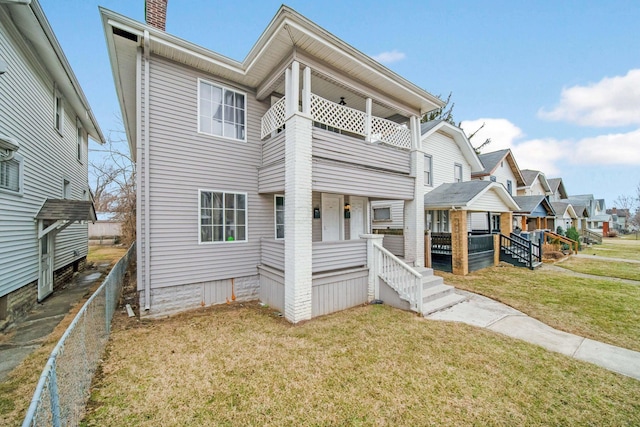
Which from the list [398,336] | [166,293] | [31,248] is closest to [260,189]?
[166,293]

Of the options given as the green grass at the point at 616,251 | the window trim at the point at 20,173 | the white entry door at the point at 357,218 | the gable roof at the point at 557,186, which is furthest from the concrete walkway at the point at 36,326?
the gable roof at the point at 557,186

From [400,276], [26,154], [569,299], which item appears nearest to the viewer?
[400,276]

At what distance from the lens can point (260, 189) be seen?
801 centimetres

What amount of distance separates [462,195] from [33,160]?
15710mm

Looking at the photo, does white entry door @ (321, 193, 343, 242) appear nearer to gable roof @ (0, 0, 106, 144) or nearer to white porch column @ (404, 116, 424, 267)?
white porch column @ (404, 116, 424, 267)

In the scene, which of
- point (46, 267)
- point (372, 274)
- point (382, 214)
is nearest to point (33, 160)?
point (46, 267)

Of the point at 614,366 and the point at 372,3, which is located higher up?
the point at 372,3

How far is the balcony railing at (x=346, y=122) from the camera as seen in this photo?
22.6 feet

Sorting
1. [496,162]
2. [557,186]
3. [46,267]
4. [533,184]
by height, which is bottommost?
[46,267]

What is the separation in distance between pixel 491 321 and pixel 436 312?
123 cm

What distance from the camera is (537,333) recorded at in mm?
5598

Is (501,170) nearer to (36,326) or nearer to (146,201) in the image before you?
(146,201)

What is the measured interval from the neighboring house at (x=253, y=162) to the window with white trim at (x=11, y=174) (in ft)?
10.3

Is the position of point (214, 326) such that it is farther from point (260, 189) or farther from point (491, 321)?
point (491, 321)
